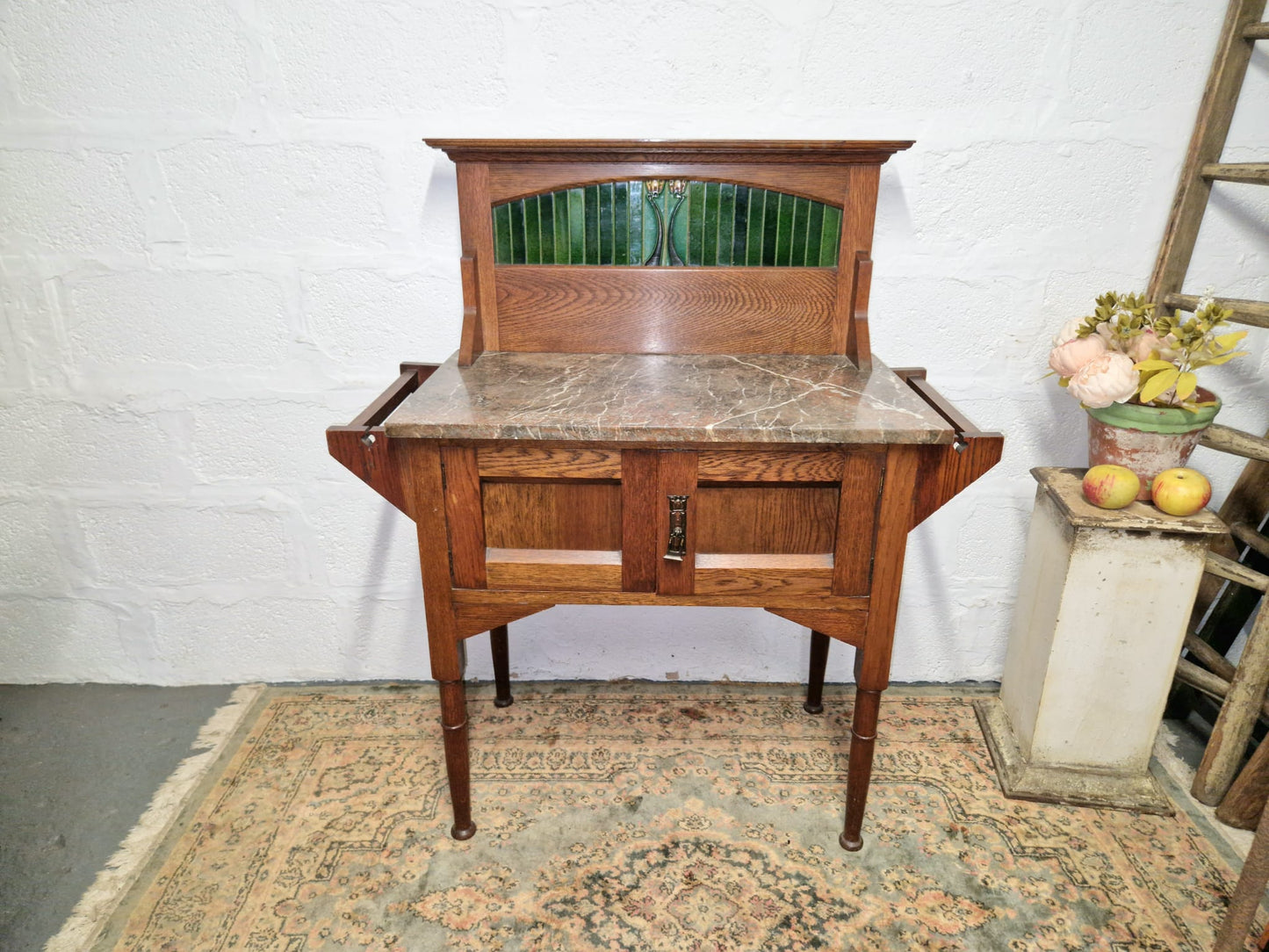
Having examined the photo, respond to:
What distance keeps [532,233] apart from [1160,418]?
1.45 m

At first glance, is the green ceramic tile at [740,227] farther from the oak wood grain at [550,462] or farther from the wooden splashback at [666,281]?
the oak wood grain at [550,462]

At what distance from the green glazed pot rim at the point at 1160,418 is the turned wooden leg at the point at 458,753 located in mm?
1548

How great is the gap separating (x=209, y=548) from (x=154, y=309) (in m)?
0.68

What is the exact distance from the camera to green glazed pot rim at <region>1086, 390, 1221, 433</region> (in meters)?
1.67

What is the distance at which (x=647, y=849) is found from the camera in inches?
70.1

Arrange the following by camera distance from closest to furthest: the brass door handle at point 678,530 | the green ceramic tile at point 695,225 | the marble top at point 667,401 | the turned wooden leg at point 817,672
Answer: the marble top at point 667,401
the brass door handle at point 678,530
the green ceramic tile at point 695,225
the turned wooden leg at point 817,672

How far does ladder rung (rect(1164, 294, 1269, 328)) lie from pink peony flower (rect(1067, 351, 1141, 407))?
1.05 ft

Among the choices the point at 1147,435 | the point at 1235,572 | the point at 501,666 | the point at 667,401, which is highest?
the point at 667,401

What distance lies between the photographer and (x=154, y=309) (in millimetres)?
2043

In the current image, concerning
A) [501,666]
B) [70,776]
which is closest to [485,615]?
[501,666]

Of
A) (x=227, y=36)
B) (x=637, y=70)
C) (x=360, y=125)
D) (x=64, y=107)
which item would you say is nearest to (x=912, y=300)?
(x=637, y=70)

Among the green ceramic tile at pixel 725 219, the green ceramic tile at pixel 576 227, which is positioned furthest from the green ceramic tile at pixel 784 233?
the green ceramic tile at pixel 576 227

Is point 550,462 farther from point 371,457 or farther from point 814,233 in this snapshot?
point 814,233

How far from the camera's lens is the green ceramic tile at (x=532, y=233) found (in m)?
1.82
